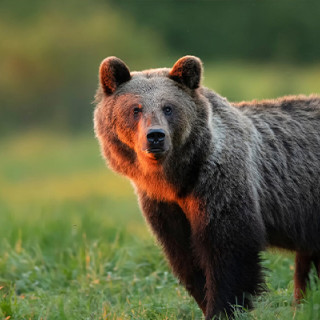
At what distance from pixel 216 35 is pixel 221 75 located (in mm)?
15250

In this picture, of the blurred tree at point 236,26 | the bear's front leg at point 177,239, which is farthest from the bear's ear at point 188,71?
the blurred tree at point 236,26

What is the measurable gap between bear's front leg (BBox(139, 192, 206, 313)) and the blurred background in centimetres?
59

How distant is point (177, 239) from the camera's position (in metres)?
5.55

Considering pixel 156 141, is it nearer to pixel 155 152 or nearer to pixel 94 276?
pixel 155 152

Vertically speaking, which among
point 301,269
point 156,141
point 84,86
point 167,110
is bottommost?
point 84,86

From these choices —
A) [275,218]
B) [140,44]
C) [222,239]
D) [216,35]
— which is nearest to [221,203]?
[222,239]

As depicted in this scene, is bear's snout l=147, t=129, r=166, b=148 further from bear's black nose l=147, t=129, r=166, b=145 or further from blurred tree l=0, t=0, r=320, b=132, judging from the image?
blurred tree l=0, t=0, r=320, b=132

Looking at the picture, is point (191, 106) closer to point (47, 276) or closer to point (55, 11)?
point (47, 276)

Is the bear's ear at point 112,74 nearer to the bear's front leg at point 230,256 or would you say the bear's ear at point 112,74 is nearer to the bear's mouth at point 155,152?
the bear's mouth at point 155,152

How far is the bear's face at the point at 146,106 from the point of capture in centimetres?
515

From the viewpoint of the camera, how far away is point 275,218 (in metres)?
5.62

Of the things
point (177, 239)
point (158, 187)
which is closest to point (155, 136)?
point (158, 187)

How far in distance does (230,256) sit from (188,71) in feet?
4.53

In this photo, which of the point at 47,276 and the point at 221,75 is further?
the point at 221,75
